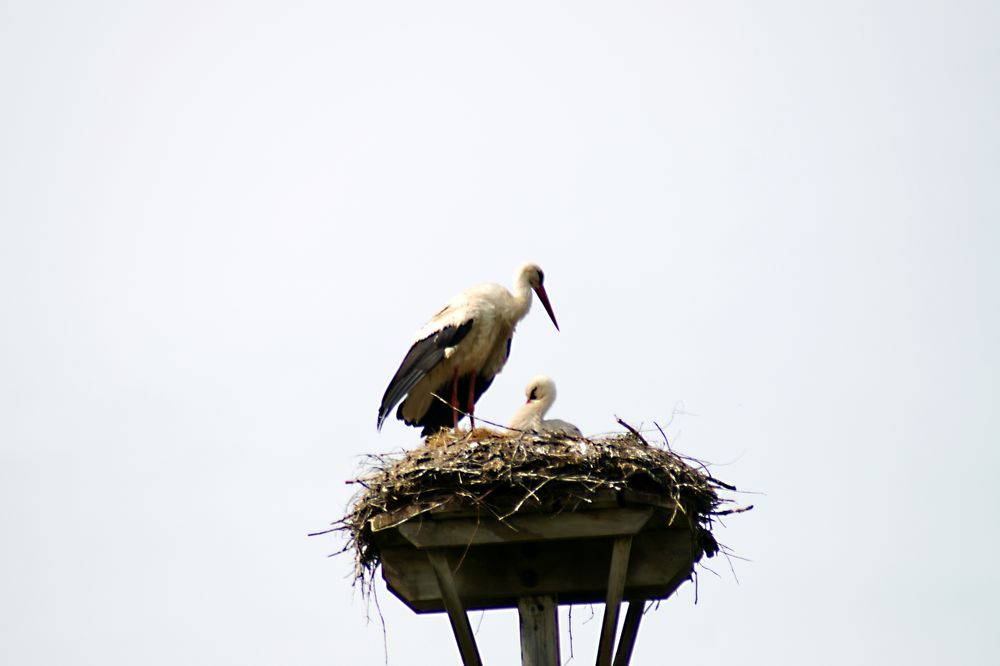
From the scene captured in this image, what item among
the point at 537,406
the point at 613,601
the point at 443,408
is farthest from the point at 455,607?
the point at 443,408

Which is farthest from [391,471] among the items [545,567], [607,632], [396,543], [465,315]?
[465,315]

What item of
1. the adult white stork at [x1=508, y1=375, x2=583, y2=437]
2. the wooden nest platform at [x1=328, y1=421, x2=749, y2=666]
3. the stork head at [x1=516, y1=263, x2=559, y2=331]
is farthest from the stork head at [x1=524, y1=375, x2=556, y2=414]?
the wooden nest platform at [x1=328, y1=421, x2=749, y2=666]

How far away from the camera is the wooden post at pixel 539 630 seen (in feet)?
18.5

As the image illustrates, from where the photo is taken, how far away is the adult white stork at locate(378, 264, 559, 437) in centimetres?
894

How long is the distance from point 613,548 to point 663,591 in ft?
1.73

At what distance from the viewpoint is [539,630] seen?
226 inches

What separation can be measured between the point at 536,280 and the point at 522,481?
393cm

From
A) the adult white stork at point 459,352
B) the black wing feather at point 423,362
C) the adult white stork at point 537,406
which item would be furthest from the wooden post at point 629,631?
the black wing feather at point 423,362

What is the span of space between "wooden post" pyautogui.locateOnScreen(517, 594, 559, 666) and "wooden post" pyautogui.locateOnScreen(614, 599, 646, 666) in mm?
295

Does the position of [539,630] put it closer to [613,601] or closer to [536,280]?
[613,601]

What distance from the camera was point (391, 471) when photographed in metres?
5.99

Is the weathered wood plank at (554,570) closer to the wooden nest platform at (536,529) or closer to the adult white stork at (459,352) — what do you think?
the wooden nest platform at (536,529)

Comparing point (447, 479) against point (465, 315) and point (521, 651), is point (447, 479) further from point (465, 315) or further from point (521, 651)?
point (465, 315)

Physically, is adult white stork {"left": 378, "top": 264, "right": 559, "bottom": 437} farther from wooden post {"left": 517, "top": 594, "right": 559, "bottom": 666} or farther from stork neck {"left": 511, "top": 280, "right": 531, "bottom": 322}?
wooden post {"left": 517, "top": 594, "right": 559, "bottom": 666}
